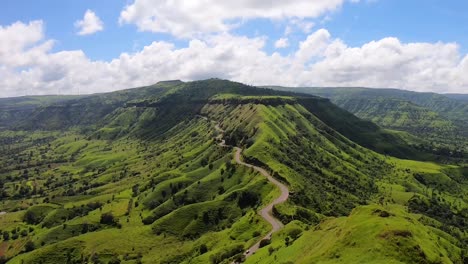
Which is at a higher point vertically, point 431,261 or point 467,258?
point 431,261

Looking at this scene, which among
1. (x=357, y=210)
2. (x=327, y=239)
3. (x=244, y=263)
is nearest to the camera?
(x=327, y=239)

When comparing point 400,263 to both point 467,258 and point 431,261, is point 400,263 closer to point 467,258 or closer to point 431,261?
point 431,261

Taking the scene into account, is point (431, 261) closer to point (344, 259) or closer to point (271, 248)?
point (344, 259)

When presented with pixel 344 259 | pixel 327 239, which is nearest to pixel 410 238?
pixel 344 259

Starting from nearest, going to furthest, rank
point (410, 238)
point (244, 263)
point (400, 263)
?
point (400, 263)
point (410, 238)
point (244, 263)

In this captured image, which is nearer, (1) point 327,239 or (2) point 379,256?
(2) point 379,256

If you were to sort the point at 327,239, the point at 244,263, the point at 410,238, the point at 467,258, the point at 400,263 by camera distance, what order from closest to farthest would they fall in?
the point at 400,263, the point at 410,238, the point at 327,239, the point at 244,263, the point at 467,258

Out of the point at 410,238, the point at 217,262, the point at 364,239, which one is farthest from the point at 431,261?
the point at 217,262

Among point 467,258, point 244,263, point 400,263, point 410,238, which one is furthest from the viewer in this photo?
point 467,258

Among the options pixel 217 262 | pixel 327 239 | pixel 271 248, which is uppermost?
pixel 327 239
